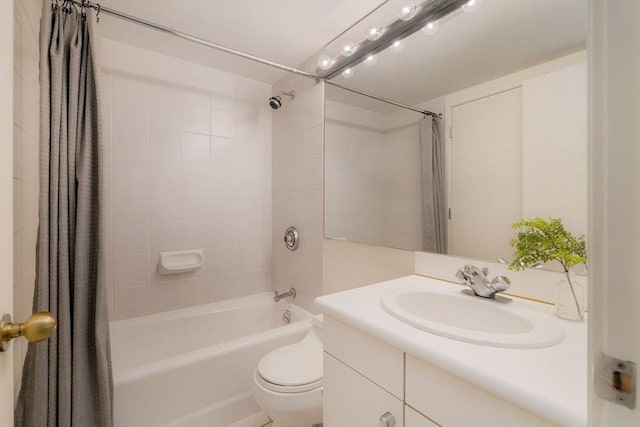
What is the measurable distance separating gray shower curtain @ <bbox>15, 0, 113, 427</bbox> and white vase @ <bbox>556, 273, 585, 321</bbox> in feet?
5.49

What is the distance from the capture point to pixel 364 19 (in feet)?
5.04

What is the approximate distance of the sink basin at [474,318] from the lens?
632mm

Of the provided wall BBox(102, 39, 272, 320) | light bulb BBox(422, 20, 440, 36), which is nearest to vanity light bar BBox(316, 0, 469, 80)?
light bulb BBox(422, 20, 440, 36)

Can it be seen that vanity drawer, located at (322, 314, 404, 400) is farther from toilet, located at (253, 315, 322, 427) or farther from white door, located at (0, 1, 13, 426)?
white door, located at (0, 1, 13, 426)

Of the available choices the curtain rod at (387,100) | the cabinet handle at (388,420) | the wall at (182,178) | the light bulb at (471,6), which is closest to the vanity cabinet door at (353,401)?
the cabinet handle at (388,420)

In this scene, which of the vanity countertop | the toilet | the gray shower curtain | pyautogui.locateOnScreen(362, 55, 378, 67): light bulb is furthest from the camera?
pyautogui.locateOnScreen(362, 55, 378, 67): light bulb

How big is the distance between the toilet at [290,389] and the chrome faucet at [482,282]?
774 millimetres

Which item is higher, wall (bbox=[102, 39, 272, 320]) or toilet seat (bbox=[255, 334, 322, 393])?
wall (bbox=[102, 39, 272, 320])

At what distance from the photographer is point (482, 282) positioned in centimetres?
94

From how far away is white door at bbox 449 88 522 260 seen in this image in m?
0.98

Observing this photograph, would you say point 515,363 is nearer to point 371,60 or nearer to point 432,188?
point 432,188

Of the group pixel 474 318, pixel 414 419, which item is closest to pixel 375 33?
pixel 474 318

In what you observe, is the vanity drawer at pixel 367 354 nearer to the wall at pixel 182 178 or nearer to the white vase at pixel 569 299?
the white vase at pixel 569 299

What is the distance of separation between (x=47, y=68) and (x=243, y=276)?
1.72 meters
